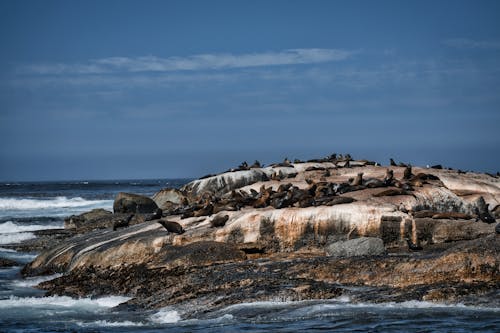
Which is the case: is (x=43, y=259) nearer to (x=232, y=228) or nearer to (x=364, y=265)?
(x=232, y=228)

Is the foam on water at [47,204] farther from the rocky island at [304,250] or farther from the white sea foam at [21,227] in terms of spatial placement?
the rocky island at [304,250]

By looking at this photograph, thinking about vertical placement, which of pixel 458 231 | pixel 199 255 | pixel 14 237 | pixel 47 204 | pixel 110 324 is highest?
pixel 458 231

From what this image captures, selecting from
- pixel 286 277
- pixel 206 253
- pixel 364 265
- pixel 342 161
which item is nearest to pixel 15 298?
pixel 206 253

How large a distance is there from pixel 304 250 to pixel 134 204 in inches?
741

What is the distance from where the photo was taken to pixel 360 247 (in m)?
17.1

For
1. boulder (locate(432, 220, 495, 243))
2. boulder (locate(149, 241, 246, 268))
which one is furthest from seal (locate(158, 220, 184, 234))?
boulder (locate(432, 220, 495, 243))

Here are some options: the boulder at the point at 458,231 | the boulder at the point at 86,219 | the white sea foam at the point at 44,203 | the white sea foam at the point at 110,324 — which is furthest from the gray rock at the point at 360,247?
the white sea foam at the point at 44,203

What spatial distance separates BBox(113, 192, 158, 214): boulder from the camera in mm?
35375

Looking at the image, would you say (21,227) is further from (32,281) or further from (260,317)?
(260,317)

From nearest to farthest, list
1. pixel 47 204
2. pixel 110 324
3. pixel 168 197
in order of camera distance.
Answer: pixel 110 324 → pixel 168 197 → pixel 47 204

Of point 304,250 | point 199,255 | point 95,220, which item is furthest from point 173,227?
point 95,220

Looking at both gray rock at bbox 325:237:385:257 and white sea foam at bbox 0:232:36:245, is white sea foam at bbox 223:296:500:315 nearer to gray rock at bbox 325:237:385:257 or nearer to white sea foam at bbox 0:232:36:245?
gray rock at bbox 325:237:385:257

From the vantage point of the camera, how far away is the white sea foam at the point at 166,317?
14117 millimetres

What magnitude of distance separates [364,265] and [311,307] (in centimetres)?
229
